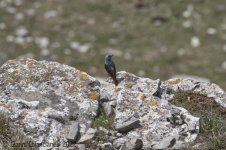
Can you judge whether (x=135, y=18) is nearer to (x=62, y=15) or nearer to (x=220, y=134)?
(x=62, y=15)

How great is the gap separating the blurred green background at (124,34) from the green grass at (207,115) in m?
16.4

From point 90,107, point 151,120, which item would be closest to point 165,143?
point 151,120

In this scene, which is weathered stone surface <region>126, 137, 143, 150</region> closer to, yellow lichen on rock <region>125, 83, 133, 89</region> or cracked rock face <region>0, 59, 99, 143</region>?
cracked rock face <region>0, 59, 99, 143</region>

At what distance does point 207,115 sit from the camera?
11.5 metres

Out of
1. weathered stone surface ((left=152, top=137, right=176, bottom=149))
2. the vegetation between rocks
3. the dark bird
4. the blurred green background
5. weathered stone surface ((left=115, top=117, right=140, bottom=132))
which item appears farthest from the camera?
the blurred green background

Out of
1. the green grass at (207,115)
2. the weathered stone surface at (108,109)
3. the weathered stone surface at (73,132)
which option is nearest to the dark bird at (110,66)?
the weathered stone surface at (108,109)

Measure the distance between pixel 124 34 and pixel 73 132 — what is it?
22.6m

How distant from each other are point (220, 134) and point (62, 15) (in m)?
25.4

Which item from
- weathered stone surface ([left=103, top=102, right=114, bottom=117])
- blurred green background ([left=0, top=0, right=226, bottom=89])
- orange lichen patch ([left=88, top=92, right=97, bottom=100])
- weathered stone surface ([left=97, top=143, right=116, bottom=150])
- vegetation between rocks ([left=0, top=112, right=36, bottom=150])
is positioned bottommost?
weathered stone surface ([left=97, top=143, right=116, bottom=150])

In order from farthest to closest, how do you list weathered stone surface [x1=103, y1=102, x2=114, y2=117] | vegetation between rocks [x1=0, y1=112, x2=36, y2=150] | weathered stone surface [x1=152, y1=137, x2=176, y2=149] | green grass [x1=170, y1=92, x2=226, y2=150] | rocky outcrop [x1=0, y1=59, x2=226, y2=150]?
weathered stone surface [x1=103, y1=102, x2=114, y2=117], rocky outcrop [x1=0, y1=59, x2=226, y2=150], weathered stone surface [x1=152, y1=137, x2=176, y2=149], green grass [x1=170, y1=92, x2=226, y2=150], vegetation between rocks [x1=0, y1=112, x2=36, y2=150]

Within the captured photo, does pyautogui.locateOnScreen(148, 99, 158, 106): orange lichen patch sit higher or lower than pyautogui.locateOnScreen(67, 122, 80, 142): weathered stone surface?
higher

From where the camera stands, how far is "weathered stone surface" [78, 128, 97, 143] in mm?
10866

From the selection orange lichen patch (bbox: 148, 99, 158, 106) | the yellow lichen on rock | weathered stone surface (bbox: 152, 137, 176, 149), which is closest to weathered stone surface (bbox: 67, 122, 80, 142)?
weathered stone surface (bbox: 152, 137, 176, 149)

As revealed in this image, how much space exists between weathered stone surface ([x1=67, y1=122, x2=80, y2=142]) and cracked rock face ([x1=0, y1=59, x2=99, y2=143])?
0.14 meters
